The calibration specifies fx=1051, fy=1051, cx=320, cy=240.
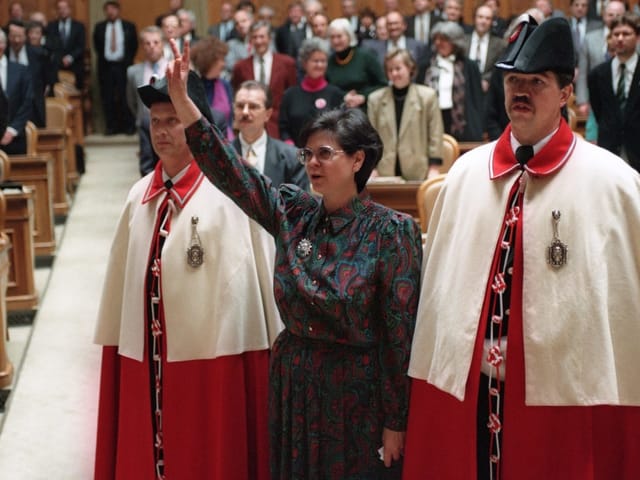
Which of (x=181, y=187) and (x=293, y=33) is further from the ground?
(x=293, y=33)

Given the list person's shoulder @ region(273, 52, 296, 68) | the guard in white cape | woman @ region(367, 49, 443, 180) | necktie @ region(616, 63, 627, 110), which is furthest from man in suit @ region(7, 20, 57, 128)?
the guard in white cape

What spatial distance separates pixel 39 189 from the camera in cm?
789

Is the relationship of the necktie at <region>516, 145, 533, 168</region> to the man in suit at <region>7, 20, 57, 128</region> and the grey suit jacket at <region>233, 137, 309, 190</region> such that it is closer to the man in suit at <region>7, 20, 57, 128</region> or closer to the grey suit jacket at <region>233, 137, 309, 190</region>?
the grey suit jacket at <region>233, 137, 309, 190</region>

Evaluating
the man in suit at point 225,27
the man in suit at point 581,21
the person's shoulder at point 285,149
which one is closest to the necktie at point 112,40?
the man in suit at point 225,27

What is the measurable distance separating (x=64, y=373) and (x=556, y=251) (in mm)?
3936

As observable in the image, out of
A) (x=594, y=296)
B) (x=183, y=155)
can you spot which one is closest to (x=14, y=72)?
(x=183, y=155)

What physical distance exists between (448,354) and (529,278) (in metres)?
0.28

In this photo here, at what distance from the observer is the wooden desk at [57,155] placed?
9.17 meters

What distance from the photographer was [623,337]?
2551mm

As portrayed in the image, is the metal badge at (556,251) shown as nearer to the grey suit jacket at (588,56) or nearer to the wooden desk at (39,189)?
the wooden desk at (39,189)

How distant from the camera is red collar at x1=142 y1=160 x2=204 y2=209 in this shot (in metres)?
3.29

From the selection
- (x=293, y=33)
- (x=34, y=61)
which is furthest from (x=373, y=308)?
(x=293, y=33)

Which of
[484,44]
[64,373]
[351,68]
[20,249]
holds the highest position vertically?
[484,44]

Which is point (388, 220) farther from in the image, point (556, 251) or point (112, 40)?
point (112, 40)
